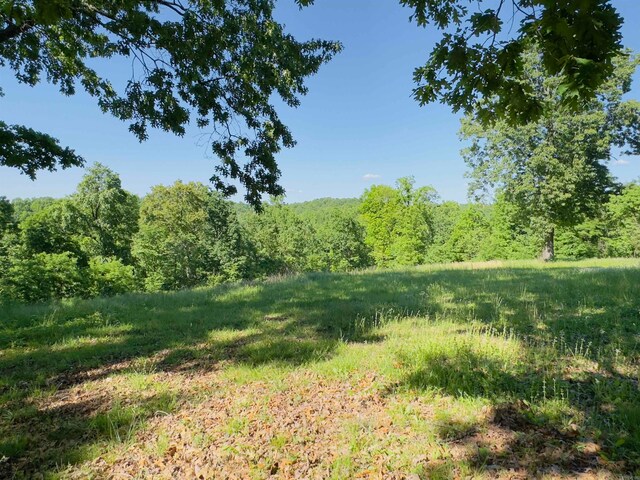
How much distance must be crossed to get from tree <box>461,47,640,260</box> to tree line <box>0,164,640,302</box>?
7.87 feet

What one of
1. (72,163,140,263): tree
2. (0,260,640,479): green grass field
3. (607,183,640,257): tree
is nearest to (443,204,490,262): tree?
(607,183,640,257): tree

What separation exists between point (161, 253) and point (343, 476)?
124 feet

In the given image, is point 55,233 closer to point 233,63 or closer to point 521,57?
point 233,63

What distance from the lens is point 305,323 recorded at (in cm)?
721

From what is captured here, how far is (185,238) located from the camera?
37.6m

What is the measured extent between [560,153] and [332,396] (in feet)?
81.5

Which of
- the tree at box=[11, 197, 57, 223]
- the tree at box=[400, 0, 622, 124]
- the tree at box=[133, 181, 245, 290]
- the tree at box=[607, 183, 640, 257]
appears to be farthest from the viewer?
the tree at box=[11, 197, 57, 223]

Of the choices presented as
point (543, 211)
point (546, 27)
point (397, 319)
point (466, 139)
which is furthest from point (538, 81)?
point (546, 27)

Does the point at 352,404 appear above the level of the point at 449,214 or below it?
below

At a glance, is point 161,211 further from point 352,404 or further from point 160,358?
point 352,404

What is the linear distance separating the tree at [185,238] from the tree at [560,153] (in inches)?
1079

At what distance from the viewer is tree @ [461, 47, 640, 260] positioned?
823 inches

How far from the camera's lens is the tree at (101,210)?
32.9 meters

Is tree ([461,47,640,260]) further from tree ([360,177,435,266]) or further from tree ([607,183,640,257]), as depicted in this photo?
tree ([360,177,435,266])
